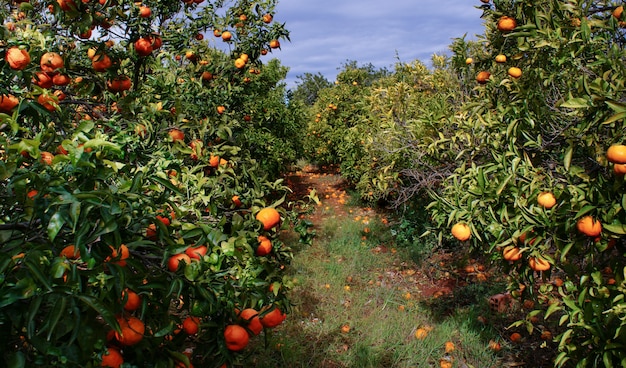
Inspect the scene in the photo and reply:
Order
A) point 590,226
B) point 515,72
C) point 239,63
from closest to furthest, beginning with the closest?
point 590,226, point 515,72, point 239,63

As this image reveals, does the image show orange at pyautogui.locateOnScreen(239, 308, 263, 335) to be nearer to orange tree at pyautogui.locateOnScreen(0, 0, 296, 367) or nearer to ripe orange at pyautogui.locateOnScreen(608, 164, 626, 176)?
orange tree at pyautogui.locateOnScreen(0, 0, 296, 367)

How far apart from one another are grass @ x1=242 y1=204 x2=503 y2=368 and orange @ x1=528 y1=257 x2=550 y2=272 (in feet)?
4.61

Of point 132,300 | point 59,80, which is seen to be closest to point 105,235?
point 132,300

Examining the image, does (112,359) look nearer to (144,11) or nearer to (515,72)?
(144,11)

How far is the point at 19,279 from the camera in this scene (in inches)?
36.5

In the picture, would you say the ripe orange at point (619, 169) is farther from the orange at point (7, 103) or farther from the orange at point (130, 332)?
the orange at point (7, 103)

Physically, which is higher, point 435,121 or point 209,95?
point 209,95

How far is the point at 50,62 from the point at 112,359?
1.51 m

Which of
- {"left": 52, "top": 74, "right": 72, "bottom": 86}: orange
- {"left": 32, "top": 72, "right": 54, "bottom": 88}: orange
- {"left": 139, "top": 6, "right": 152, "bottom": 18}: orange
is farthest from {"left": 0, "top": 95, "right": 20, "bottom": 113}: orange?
{"left": 139, "top": 6, "right": 152, "bottom": 18}: orange

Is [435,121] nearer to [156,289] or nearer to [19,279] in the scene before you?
[156,289]

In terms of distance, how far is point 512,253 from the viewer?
7.07 ft

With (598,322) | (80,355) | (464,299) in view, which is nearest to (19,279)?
(80,355)

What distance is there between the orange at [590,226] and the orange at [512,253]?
34 centimetres

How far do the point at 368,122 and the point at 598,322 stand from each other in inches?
216
